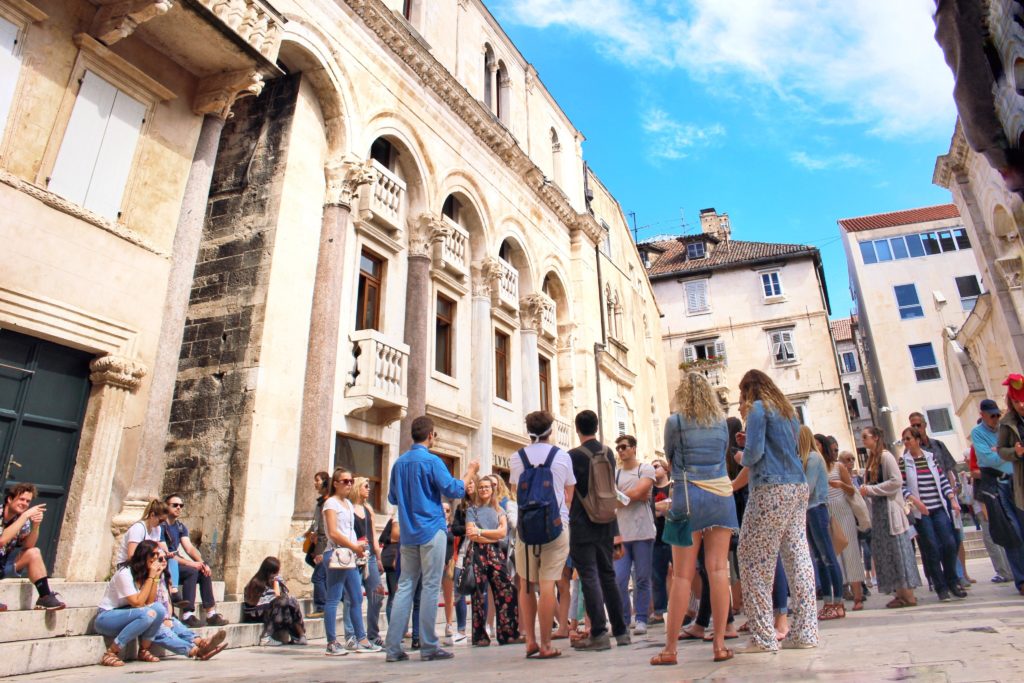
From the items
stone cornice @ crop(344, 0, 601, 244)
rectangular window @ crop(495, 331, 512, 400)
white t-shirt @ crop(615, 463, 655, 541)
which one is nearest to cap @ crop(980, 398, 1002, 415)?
white t-shirt @ crop(615, 463, 655, 541)

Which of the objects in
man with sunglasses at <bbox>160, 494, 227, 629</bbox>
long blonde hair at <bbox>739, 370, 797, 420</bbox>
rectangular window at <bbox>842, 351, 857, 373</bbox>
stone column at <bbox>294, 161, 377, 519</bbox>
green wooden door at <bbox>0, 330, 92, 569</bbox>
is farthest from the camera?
rectangular window at <bbox>842, 351, 857, 373</bbox>

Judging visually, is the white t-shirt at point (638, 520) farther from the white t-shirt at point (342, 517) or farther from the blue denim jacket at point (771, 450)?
the white t-shirt at point (342, 517)

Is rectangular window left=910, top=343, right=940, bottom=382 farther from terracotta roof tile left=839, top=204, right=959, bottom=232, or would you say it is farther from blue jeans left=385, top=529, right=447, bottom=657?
blue jeans left=385, top=529, right=447, bottom=657

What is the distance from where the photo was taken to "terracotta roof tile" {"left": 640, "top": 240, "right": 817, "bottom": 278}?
33.7m

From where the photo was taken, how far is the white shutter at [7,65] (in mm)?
7266

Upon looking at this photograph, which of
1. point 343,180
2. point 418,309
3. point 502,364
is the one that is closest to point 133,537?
point 343,180

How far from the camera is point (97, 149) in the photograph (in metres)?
8.25

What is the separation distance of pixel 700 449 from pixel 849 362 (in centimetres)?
4849

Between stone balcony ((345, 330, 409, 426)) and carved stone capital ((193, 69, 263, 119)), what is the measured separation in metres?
4.25

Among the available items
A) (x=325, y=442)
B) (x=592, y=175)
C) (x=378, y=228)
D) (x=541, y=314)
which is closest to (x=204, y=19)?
(x=378, y=228)

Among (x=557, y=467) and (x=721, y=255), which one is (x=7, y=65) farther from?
(x=721, y=255)

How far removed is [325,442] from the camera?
34.4 ft

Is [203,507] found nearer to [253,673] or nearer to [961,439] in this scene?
[253,673]

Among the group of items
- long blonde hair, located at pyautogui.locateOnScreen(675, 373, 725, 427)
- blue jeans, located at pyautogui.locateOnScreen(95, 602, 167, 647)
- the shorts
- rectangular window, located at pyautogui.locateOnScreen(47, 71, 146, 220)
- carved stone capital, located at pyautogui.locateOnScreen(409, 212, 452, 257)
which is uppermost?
carved stone capital, located at pyautogui.locateOnScreen(409, 212, 452, 257)
